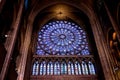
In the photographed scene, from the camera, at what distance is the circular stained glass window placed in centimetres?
1372

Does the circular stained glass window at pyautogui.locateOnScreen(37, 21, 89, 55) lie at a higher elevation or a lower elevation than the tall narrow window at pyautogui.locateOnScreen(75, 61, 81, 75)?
higher

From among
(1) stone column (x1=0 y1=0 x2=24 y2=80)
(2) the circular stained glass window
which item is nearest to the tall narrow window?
(2) the circular stained glass window

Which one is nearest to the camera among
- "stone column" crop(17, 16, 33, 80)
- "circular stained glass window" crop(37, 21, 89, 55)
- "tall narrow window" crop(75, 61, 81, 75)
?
"stone column" crop(17, 16, 33, 80)

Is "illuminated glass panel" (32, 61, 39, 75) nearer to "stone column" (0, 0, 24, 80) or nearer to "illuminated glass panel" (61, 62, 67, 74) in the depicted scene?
"illuminated glass panel" (61, 62, 67, 74)

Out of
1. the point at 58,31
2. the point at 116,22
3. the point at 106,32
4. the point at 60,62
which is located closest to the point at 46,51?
the point at 60,62

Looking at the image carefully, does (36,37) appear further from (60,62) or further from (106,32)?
(106,32)

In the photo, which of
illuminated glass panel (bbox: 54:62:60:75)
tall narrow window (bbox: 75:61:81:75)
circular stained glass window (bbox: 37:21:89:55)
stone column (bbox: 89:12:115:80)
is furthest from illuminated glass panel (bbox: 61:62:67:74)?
stone column (bbox: 89:12:115:80)

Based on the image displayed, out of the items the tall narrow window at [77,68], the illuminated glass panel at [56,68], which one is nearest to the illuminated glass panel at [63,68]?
the illuminated glass panel at [56,68]

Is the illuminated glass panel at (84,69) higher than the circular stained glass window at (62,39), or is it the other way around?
the circular stained glass window at (62,39)

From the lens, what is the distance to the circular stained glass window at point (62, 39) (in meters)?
13.7

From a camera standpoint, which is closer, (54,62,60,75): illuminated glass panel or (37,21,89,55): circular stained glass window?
(54,62,60,75): illuminated glass panel

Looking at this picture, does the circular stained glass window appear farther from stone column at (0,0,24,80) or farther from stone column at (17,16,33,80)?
stone column at (0,0,24,80)

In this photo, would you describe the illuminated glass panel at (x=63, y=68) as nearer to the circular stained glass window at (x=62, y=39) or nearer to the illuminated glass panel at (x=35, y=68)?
the circular stained glass window at (x=62, y=39)

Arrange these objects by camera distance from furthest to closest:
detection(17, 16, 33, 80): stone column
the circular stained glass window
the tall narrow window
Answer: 1. the circular stained glass window
2. the tall narrow window
3. detection(17, 16, 33, 80): stone column
